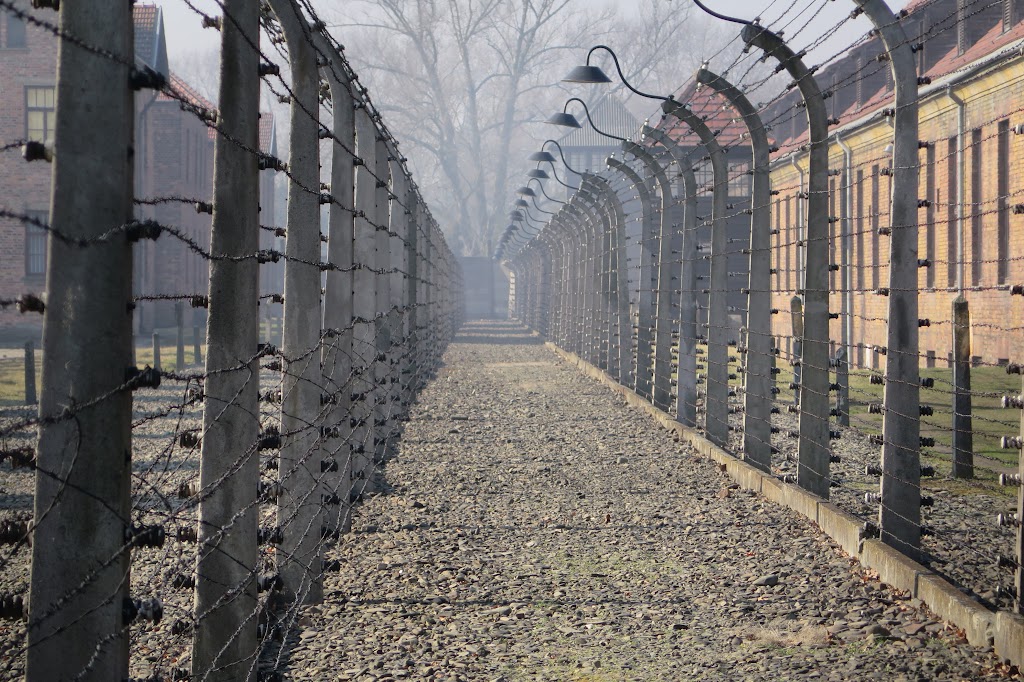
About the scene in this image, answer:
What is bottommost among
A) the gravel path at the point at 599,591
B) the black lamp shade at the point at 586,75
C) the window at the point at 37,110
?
the gravel path at the point at 599,591

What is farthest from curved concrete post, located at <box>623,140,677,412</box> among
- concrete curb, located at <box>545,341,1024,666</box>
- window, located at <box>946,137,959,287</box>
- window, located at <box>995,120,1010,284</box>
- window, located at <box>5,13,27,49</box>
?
window, located at <box>5,13,27,49</box>

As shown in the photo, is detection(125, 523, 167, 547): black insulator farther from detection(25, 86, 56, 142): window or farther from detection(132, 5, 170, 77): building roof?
detection(132, 5, 170, 77): building roof

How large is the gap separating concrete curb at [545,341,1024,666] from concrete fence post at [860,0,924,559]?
205 millimetres

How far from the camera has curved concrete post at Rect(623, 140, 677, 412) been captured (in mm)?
11664

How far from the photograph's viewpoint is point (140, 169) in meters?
31.9

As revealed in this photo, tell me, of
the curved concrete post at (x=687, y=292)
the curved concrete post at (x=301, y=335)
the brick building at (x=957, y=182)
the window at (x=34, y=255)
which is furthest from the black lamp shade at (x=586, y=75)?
the window at (x=34, y=255)

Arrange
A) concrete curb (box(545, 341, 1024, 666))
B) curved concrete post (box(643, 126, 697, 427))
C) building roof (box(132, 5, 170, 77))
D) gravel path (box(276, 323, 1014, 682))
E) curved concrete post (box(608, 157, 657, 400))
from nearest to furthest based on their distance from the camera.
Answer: concrete curb (box(545, 341, 1024, 666)), gravel path (box(276, 323, 1014, 682)), curved concrete post (box(643, 126, 697, 427)), curved concrete post (box(608, 157, 657, 400)), building roof (box(132, 5, 170, 77))

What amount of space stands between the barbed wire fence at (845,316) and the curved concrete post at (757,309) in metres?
0.01

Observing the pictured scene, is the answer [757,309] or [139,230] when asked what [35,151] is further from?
[757,309]

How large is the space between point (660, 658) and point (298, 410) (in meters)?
1.77

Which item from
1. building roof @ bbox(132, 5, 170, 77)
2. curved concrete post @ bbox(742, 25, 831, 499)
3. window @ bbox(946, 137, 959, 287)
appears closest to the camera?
curved concrete post @ bbox(742, 25, 831, 499)

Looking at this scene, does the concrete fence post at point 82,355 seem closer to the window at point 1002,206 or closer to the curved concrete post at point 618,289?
the curved concrete post at point 618,289

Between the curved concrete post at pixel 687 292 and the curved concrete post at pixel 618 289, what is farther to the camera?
the curved concrete post at pixel 618 289

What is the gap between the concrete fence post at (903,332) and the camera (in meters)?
5.70
